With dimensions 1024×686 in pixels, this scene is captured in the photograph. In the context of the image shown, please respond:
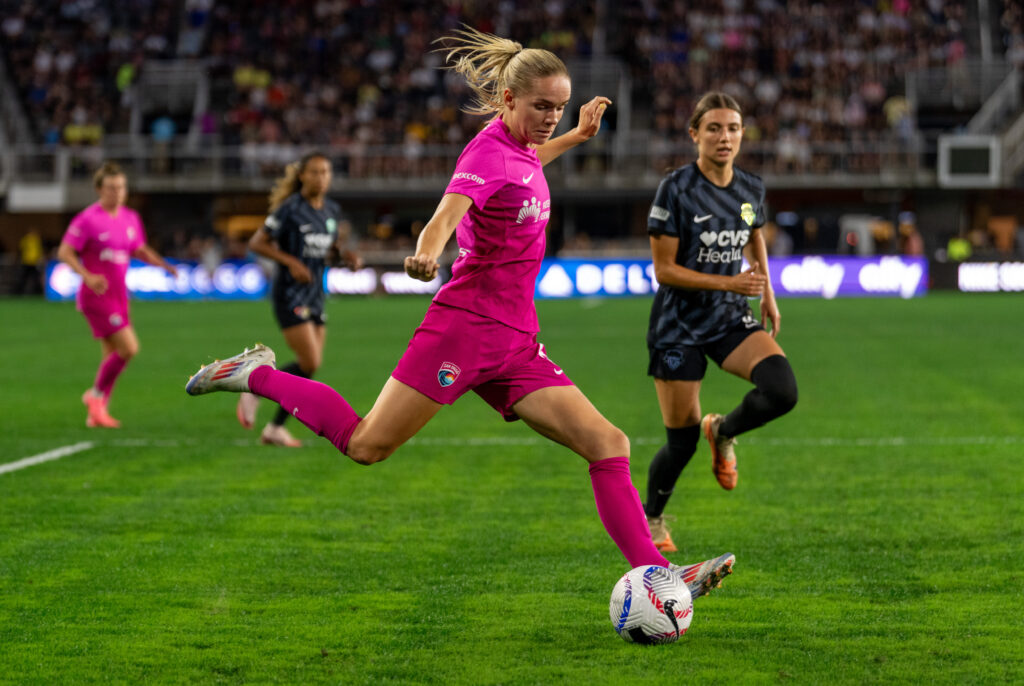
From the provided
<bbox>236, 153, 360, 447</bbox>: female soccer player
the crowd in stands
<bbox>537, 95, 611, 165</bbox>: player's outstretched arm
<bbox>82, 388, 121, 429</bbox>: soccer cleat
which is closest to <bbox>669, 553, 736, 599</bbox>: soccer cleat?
<bbox>537, 95, 611, 165</bbox>: player's outstretched arm

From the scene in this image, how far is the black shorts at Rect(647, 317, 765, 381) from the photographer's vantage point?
639 cm

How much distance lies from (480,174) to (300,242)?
18.6 feet

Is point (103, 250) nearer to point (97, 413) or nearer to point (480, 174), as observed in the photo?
point (97, 413)

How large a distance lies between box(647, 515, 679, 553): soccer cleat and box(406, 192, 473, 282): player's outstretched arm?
237 centimetres

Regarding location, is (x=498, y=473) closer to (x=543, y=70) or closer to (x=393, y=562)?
(x=393, y=562)

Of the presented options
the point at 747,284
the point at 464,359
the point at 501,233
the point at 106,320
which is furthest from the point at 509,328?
the point at 106,320

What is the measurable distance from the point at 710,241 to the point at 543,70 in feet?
6.46

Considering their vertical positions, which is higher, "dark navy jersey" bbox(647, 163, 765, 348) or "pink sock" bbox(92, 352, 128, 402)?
"dark navy jersey" bbox(647, 163, 765, 348)

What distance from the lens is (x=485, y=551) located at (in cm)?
638

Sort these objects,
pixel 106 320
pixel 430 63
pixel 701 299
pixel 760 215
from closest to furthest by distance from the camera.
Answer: pixel 701 299 → pixel 760 215 → pixel 106 320 → pixel 430 63

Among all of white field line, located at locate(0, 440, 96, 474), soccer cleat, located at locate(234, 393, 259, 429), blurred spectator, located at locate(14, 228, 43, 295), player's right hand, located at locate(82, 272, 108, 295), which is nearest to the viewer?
white field line, located at locate(0, 440, 96, 474)

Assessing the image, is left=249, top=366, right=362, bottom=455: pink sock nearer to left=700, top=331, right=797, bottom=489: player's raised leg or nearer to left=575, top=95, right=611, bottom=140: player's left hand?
left=575, top=95, right=611, bottom=140: player's left hand

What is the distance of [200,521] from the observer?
716 centimetres

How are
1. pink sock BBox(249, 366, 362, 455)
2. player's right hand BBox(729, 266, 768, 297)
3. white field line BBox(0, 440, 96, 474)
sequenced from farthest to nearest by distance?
1. white field line BBox(0, 440, 96, 474)
2. player's right hand BBox(729, 266, 768, 297)
3. pink sock BBox(249, 366, 362, 455)
